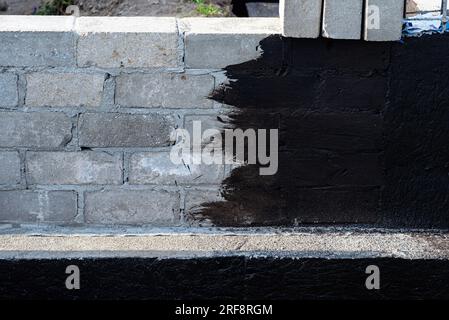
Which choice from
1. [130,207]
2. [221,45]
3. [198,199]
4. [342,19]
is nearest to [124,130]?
[130,207]

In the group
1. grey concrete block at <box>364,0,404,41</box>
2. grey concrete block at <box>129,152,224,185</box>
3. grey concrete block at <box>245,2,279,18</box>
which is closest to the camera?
grey concrete block at <box>364,0,404,41</box>

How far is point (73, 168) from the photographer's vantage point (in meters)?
3.31

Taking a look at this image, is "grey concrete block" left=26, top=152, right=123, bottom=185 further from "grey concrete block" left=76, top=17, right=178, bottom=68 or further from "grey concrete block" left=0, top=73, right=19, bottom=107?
"grey concrete block" left=76, top=17, right=178, bottom=68

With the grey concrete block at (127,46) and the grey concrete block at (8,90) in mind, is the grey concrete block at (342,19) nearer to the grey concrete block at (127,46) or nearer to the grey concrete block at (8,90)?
the grey concrete block at (127,46)

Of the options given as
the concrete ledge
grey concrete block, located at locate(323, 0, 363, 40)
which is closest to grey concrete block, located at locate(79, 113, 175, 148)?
the concrete ledge

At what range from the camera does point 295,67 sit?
10.6 feet

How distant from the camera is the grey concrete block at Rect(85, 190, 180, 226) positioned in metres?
3.35

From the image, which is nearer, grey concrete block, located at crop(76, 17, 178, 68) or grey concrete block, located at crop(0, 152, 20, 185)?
grey concrete block, located at crop(76, 17, 178, 68)

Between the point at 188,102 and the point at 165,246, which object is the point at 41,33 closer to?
the point at 188,102

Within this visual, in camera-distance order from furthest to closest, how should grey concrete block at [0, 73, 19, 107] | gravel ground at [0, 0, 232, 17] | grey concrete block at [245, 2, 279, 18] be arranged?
grey concrete block at [245, 2, 279, 18] < gravel ground at [0, 0, 232, 17] < grey concrete block at [0, 73, 19, 107]

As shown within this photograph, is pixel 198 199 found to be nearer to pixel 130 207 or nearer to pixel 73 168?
pixel 130 207

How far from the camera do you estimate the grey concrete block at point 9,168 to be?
328 cm

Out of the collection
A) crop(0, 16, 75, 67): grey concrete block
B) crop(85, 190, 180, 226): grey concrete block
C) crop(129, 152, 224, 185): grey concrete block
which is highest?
crop(0, 16, 75, 67): grey concrete block
